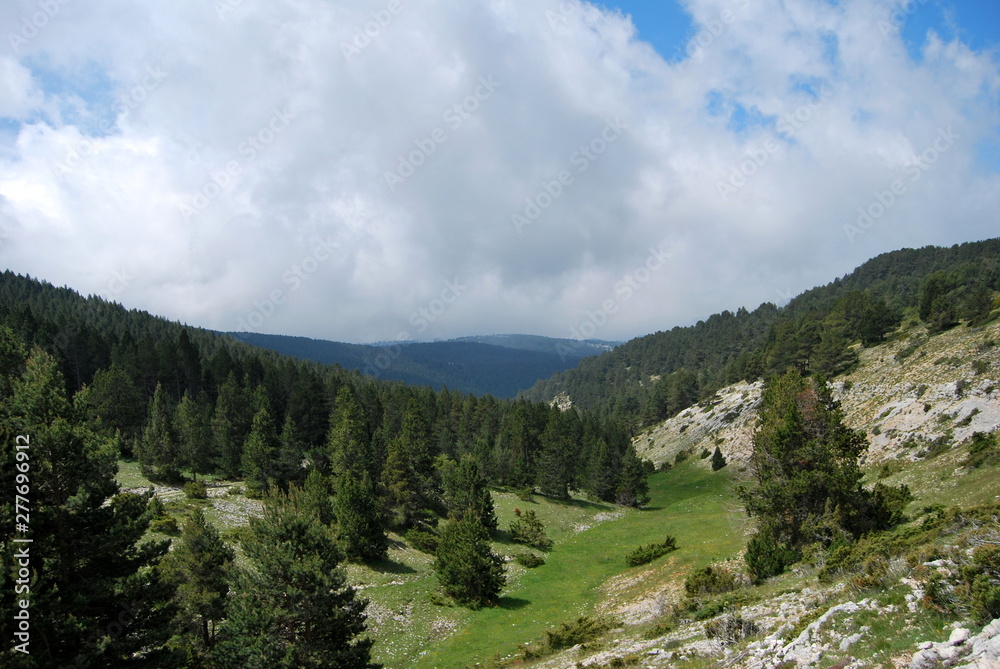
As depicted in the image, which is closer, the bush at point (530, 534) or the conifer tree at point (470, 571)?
the conifer tree at point (470, 571)

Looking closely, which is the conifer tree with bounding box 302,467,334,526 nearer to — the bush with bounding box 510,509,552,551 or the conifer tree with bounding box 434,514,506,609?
the conifer tree with bounding box 434,514,506,609

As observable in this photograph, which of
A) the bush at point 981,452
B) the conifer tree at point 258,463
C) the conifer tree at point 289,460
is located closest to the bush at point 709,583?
the bush at point 981,452

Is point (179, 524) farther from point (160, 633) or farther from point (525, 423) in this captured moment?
point (525, 423)

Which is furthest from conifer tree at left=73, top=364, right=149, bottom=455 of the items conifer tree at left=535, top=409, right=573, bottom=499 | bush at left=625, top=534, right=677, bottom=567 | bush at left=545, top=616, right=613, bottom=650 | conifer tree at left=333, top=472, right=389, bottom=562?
bush at left=545, top=616, right=613, bottom=650

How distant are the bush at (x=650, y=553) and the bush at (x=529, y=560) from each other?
9.50 metres

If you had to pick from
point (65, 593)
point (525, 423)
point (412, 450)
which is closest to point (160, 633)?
point (65, 593)

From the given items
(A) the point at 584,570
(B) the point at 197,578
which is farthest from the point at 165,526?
(A) the point at 584,570

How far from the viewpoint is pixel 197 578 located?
24750mm

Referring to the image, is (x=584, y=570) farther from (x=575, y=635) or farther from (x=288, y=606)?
(x=288, y=606)

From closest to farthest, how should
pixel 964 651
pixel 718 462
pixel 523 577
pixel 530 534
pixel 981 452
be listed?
1. pixel 964 651
2. pixel 981 452
3. pixel 523 577
4. pixel 530 534
5. pixel 718 462

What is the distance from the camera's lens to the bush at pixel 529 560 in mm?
52062

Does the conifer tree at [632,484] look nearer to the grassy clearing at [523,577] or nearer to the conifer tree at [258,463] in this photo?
the grassy clearing at [523,577]

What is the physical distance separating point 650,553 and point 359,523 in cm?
2756

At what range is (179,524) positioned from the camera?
44500mm
